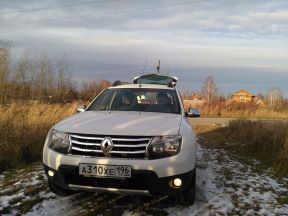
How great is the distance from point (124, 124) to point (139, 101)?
1.50 metres

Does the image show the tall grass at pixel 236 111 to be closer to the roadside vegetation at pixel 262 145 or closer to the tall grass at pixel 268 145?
the roadside vegetation at pixel 262 145

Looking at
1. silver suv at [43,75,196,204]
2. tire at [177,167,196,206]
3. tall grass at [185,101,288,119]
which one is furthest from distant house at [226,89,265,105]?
silver suv at [43,75,196,204]

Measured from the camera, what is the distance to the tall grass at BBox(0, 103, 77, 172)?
7.35m

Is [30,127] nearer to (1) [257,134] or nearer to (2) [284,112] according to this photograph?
(1) [257,134]

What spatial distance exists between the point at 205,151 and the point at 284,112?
24.4m

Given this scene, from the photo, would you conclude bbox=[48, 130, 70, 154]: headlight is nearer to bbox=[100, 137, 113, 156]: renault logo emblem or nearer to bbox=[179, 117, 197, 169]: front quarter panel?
bbox=[100, 137, 113, 156]: renault logo emblem

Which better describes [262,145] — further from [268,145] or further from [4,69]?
[4,69]

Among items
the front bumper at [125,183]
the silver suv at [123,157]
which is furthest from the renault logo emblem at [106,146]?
the front bumper at [125,183]

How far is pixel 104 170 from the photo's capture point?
4.12m

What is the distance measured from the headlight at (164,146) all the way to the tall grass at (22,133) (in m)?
3.72

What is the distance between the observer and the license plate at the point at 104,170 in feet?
13.4

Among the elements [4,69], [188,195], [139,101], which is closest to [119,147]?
[188,195]

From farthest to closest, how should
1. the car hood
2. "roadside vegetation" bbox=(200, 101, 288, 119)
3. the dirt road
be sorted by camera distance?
"roadside vegetation" bbox=(200, 101, 288, 119) < the dirt road < the car hood

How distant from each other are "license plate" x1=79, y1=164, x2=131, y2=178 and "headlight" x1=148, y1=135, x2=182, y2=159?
335 mm
